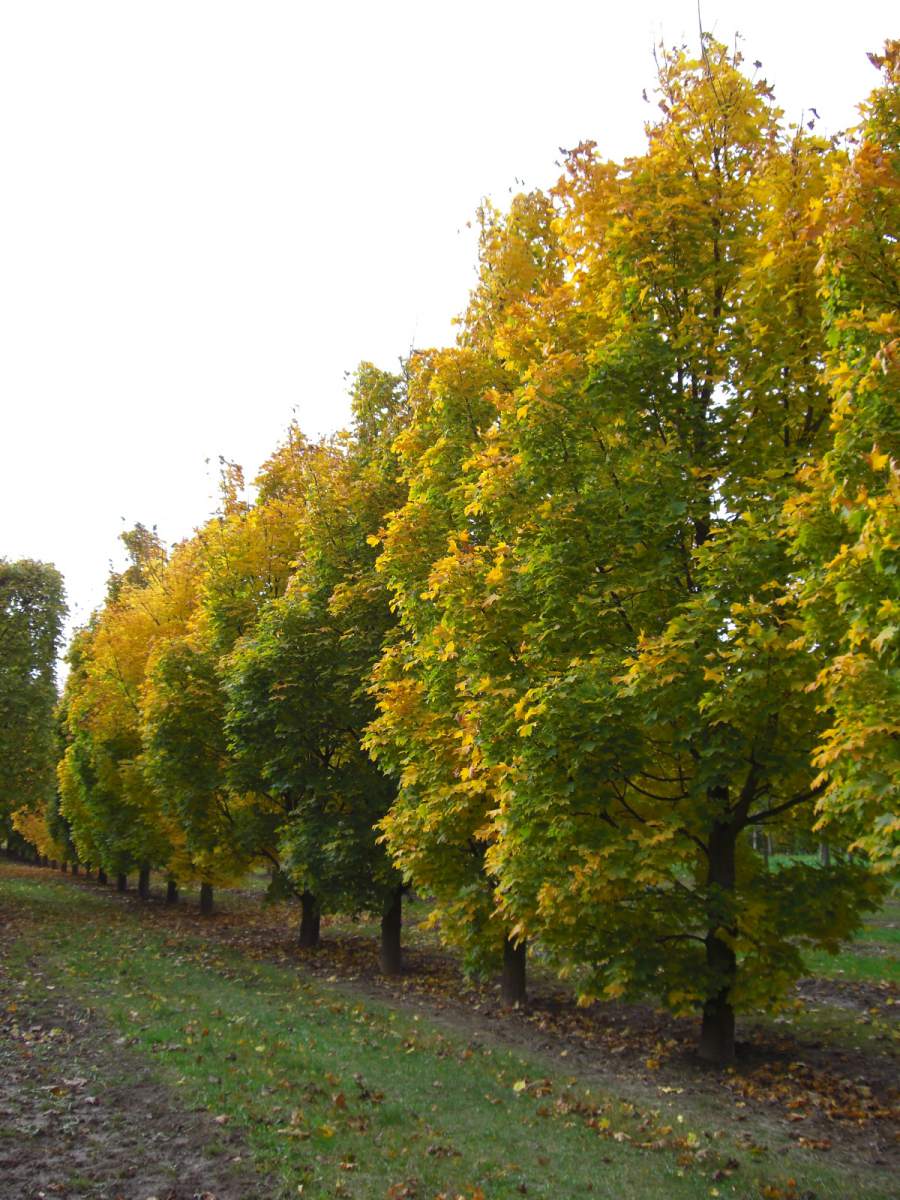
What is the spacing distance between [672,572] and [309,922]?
42.9 ft

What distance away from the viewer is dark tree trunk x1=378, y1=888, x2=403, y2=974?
1525cm

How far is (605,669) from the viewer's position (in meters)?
7.51

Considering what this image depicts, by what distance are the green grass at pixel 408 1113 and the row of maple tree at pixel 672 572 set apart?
1176mm

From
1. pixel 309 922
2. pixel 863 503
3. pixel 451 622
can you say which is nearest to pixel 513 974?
pixel 451 622

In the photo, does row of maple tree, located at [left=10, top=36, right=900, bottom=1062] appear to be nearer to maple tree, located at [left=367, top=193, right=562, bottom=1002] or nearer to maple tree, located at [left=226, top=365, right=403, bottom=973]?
maple tree, located at [left=367, top=193, right=562, bottom=1002]

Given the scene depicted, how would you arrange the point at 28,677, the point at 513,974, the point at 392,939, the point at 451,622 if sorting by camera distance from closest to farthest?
the point at 451,622, the point at 513,974, the point at 392,939, the point at 28,677

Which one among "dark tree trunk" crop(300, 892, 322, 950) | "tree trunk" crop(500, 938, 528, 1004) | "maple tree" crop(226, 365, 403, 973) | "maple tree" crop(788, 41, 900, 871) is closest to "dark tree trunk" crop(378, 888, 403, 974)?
"maple tree" crop(226, 365, 403, 973)

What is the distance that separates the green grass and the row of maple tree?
1.18 meters

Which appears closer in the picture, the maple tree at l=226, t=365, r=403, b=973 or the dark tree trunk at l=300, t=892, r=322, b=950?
the maple tree at l=226, t=365, r=403, b=973

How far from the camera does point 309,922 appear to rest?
58.8 feet

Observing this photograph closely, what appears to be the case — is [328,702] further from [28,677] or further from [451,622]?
[28,677]

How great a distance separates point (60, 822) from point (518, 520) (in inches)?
1597

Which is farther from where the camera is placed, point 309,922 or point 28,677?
point 28,677

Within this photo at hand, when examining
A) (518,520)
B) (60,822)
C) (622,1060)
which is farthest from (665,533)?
(60,822)
